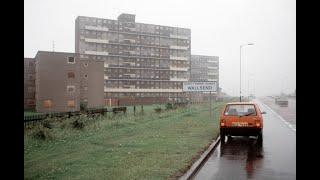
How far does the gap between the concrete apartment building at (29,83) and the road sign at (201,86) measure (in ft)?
145

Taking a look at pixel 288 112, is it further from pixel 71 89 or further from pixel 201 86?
pixel 71 89

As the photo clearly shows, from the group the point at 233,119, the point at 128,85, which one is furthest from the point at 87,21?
the point at 233,119

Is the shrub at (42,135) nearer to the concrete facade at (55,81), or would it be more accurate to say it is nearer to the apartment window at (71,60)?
the concrete facade at (55,81)

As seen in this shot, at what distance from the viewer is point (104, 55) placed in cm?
8431

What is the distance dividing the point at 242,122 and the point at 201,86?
41.3 feet

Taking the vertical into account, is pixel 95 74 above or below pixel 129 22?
below

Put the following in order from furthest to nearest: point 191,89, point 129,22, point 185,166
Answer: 1. point 129,22
2. point 191,89
3. point 185,166

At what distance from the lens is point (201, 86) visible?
26078mm

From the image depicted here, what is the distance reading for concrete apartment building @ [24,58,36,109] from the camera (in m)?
62.5

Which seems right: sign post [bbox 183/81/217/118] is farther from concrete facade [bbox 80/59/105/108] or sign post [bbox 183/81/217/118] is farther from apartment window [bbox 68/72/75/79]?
concrete facade [bbox 80/59/105/108]

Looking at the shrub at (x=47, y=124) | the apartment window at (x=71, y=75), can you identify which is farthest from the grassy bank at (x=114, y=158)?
the apartment window at (x=71, y=75)

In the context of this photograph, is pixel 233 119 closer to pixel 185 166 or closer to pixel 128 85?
pixel 185 166
